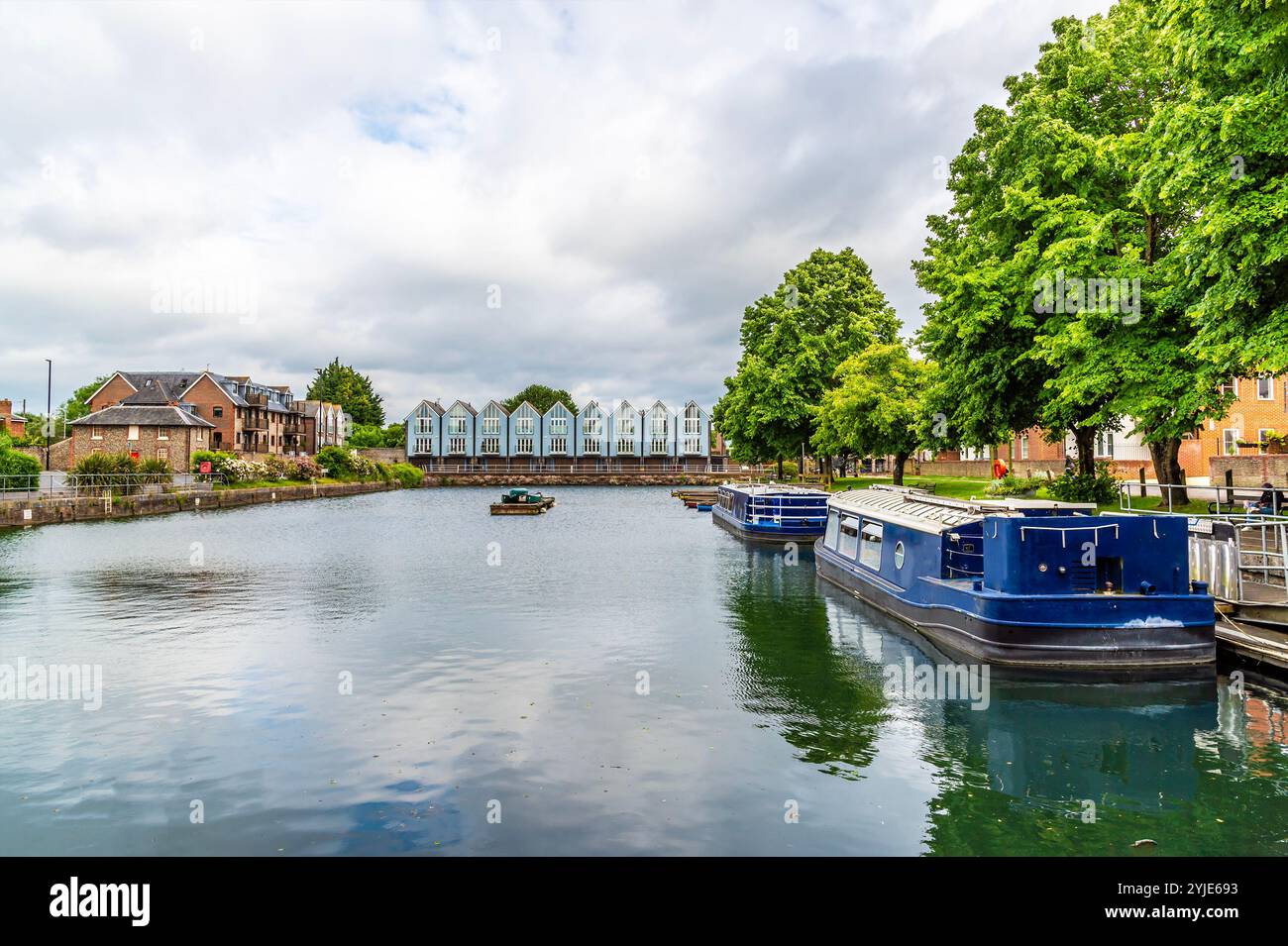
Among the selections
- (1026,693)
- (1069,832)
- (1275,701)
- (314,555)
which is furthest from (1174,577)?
(314,555)

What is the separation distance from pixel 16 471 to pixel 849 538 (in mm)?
Result: 51222

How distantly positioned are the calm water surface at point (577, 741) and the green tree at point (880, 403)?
26.7m

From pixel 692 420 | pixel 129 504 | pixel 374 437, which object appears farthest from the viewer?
pixel 374 437

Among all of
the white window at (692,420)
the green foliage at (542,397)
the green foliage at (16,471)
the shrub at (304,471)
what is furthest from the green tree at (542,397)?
the green foliage at (16,471)

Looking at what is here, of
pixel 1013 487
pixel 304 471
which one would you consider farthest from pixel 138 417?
pixel 1013 487

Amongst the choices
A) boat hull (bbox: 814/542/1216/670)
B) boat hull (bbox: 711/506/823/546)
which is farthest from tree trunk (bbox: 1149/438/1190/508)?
boat hull (bbox: 711/506/823/546)

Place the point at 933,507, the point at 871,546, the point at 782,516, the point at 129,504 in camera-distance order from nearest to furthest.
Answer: the point at 933,507
the point at 871,546
the point at 782,516
the point at 129,504

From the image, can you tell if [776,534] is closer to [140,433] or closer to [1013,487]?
[1013,487]

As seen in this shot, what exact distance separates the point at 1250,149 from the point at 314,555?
35646 millimetres

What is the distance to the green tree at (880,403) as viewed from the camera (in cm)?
4847

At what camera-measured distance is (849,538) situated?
92.2 ft

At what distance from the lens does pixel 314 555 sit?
119ft

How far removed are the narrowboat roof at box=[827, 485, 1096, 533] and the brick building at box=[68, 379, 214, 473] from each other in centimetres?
8043
